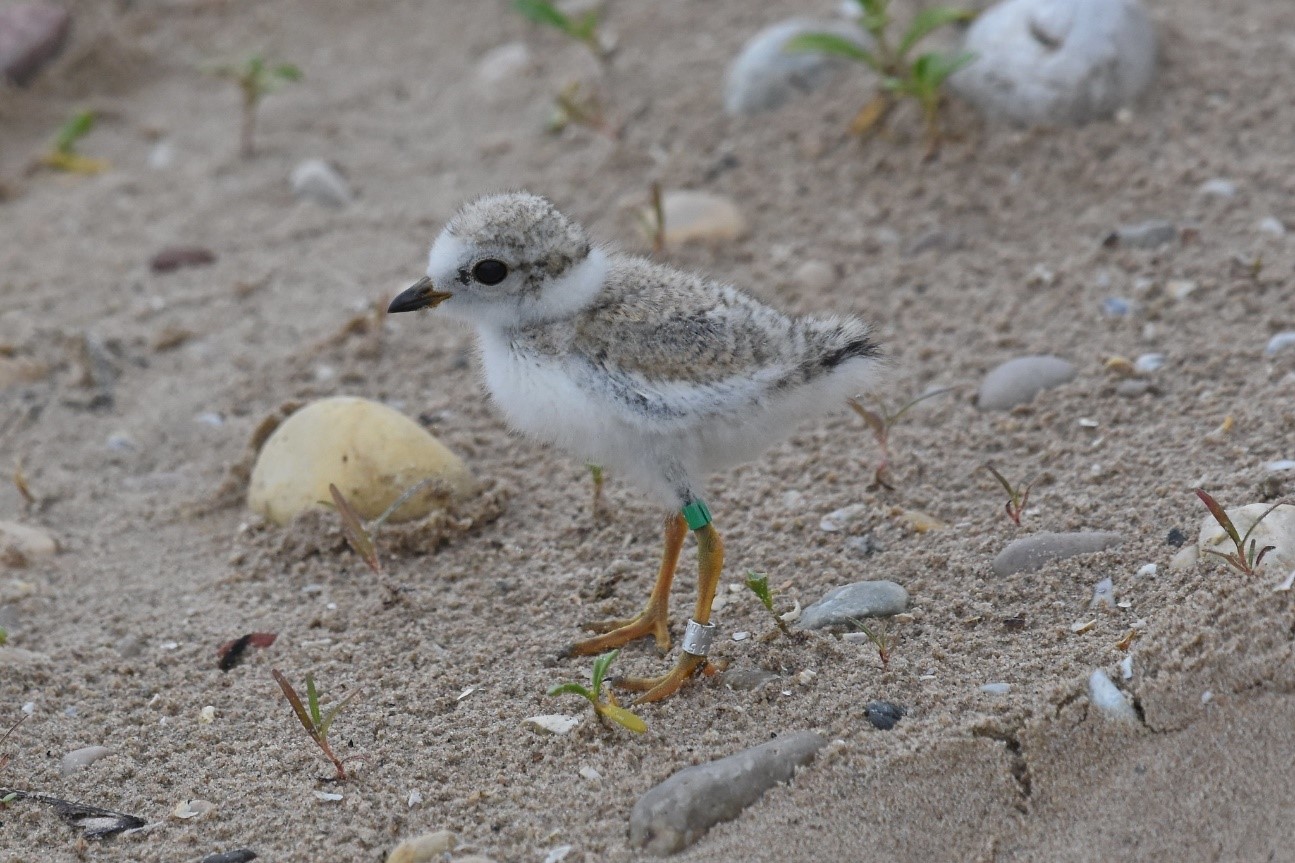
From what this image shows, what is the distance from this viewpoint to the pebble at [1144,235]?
4469mm

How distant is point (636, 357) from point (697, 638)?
0.61m

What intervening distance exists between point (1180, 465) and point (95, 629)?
2.68 m

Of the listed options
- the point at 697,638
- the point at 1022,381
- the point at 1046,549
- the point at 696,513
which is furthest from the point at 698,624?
the point at 1022,381

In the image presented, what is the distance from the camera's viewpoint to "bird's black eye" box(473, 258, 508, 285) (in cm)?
303

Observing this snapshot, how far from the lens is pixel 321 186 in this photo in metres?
5.70

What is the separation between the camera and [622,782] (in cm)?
275

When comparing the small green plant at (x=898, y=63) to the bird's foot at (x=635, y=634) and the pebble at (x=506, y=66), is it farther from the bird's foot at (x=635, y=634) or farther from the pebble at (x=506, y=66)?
the bird's foot at (x=635, y=634)

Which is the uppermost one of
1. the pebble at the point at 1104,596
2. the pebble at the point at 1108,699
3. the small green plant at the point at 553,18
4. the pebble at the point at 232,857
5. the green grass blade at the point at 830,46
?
the green grass blade at the point at 830,46

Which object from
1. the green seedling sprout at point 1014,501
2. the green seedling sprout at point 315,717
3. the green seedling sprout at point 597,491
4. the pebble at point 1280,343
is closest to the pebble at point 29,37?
the green seedling sprout at point 597,491

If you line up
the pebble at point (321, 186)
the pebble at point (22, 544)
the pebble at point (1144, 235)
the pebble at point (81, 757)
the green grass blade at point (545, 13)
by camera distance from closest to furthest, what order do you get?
the pebble at point (81, 757)
the pebble at point (22, 544)
the pebble at point (1144, 235)
the green grass blade at point (545, 13)
the pebble at point (321, 186)

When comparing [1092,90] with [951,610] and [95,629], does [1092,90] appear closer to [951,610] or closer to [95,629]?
[951,610]

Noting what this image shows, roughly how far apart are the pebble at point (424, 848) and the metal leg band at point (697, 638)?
0.66 meters

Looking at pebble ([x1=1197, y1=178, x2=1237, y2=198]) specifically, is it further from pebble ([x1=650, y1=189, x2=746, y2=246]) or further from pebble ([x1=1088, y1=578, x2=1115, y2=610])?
pebble ([x1=1088, y1=578, x2=1115, y2=610])

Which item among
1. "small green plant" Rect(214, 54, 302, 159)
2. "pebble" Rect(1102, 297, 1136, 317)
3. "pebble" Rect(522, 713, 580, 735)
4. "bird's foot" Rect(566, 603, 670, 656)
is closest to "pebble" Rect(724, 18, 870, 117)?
"pebble" Rect(1102, 297, 1136, 317)
